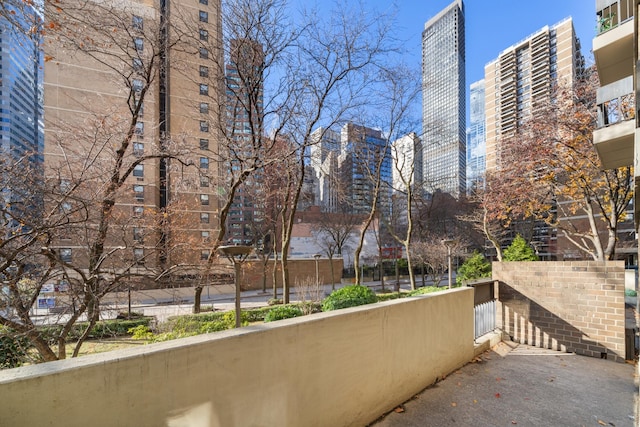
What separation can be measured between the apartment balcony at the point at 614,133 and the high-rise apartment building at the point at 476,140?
12.7 meters

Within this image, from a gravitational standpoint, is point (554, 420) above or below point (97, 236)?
below

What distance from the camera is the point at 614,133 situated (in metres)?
5.95

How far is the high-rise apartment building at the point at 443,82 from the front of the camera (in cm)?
1382

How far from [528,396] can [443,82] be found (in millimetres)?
13506

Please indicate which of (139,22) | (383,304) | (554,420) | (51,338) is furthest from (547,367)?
(139,22)

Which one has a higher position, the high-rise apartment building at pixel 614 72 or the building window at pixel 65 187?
the high-rise apartment building at pixel 614 72

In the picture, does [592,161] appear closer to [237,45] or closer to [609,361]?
[609,361]

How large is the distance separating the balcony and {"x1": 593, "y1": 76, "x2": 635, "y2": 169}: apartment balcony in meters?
0.85

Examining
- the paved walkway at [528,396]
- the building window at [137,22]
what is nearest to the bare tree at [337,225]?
the building window at [137,22]

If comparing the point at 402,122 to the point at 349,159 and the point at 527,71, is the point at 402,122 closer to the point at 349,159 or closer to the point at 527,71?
the point at 349,159

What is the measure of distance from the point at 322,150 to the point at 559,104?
7980 mm

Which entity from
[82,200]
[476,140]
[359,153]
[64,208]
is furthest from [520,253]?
[476,140]

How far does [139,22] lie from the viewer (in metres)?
7.18

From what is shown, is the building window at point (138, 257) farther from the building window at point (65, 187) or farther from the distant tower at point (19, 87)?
the distant tower at point (19, 87)
